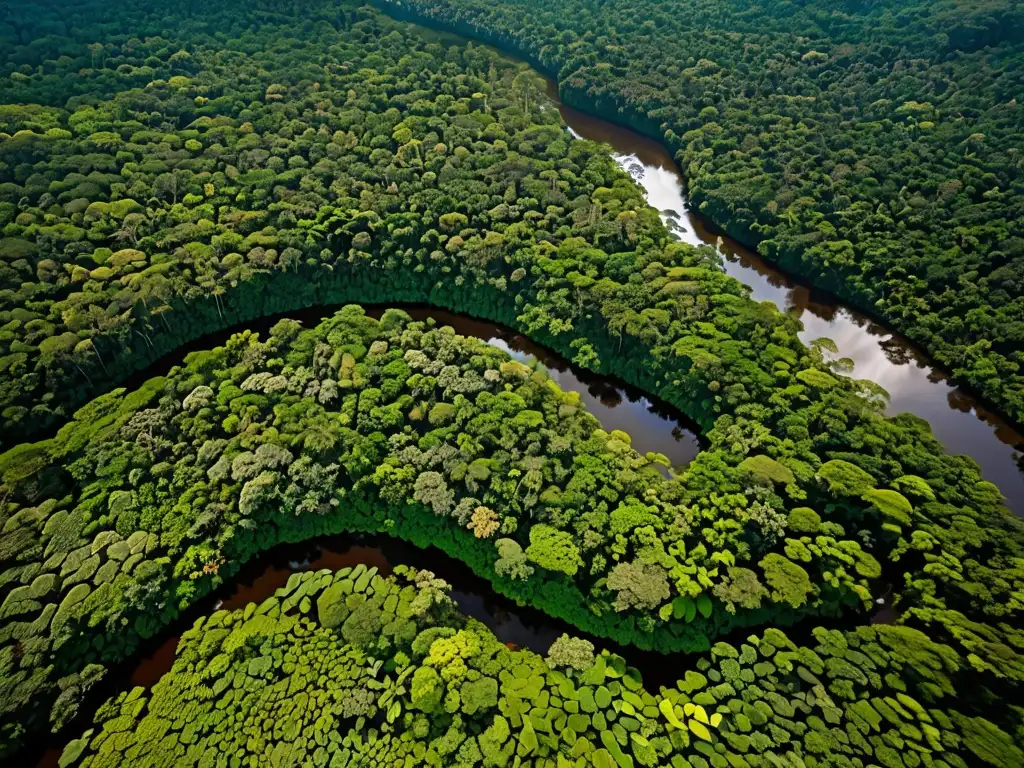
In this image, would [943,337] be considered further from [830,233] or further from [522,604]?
[522,604]

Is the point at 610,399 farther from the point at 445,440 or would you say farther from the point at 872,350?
the point at 872,350

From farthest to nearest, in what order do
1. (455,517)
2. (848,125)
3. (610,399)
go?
(848,125) → (610,399) → (455,517)

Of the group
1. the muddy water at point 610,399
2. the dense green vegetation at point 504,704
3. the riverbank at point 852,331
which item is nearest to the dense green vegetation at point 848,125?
the riverbank at point 852,331

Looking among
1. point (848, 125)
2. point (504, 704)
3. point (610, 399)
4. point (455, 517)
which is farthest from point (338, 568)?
point (848, 125)

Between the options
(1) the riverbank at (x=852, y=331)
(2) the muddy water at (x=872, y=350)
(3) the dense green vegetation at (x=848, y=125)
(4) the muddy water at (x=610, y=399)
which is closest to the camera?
(4) the muddy water at (x=610, y=399)

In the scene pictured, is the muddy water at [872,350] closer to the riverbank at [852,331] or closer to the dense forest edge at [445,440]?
the riverbank at [852,331]

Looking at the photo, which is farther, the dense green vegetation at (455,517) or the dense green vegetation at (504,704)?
the dense green vegetation at (455,517)
